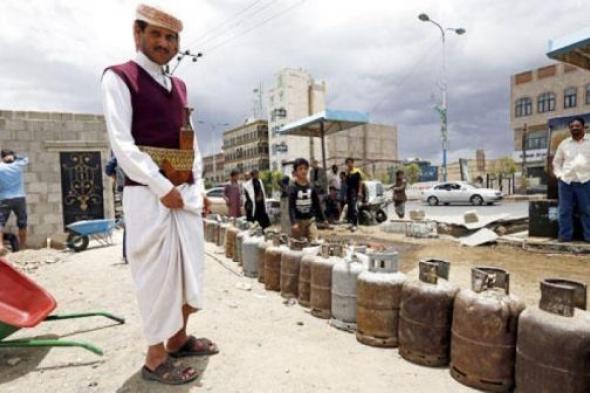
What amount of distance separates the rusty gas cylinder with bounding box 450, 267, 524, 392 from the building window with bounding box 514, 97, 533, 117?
156 ft

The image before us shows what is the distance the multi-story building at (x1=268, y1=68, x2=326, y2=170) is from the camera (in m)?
63.7

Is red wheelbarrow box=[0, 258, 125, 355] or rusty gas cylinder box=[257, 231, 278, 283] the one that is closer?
red wheelbarrow box=[0, 258, 125, 355]

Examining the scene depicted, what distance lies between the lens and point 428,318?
2799 millimetres

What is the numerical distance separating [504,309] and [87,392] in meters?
2.61

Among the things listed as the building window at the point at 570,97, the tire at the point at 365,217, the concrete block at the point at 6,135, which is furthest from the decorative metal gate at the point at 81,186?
the building window at the point at 570,97

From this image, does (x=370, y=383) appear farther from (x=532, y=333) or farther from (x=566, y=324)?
(x=566, y=324)

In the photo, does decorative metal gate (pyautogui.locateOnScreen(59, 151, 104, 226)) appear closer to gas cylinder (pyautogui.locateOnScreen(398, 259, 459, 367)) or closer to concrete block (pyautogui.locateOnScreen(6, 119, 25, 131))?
concrete block (pyautogui.locateOnScreen(6, 119, 25, 131))

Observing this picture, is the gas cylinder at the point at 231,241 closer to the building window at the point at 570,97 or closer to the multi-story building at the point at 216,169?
the building window at the point at 570,97

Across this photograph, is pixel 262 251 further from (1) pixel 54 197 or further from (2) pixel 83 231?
(1) pixel 54 197

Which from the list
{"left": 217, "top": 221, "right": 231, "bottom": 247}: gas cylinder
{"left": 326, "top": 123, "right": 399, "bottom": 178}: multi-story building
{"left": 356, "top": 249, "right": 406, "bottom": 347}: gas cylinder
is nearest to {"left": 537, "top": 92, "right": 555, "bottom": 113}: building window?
{"left": 326, "top": 123, "right": 399, "bottom": 178}: multi-story building

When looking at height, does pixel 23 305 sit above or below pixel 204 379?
above

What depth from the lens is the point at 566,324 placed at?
2.14 metres

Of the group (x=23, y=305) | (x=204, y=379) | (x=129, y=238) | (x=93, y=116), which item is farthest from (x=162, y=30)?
(x=93, y=116)

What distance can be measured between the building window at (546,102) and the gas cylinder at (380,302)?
151ft
